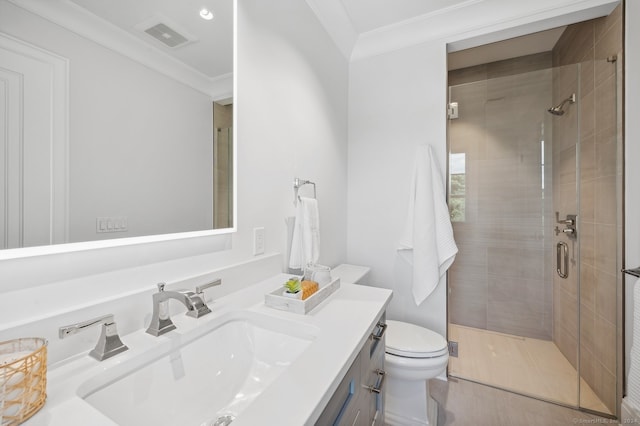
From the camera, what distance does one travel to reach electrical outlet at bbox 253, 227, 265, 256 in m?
1.20

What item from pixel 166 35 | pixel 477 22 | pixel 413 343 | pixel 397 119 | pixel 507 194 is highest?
pixel 477 22

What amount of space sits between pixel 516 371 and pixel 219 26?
2590mm

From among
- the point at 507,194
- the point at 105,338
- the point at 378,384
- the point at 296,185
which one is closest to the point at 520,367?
the point at 507,194

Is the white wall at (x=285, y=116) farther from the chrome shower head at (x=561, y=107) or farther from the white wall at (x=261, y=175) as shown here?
the chrome shower head at (x=561, y=107)

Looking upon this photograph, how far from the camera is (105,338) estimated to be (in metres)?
0.60

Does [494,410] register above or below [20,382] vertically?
below

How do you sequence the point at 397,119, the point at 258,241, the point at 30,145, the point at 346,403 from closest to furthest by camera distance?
the point at 30,145 < the point at 346,403 < the point at 258,241 < the point at 397,119

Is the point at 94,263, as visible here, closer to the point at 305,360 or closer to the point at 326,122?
the point at 305,360

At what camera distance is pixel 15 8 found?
57 cm

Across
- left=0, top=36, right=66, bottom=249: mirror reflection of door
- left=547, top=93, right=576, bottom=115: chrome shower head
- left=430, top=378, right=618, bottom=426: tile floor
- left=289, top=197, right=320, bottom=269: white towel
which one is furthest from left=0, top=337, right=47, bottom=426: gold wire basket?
left=547, top=93, right=576, bottom=115: chrome shower head

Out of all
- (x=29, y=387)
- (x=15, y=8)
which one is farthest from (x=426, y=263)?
(x=15, y=8)

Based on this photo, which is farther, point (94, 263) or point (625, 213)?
point (625, 213)

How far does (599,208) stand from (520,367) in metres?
1.15

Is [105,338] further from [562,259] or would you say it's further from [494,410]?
[562,259]
